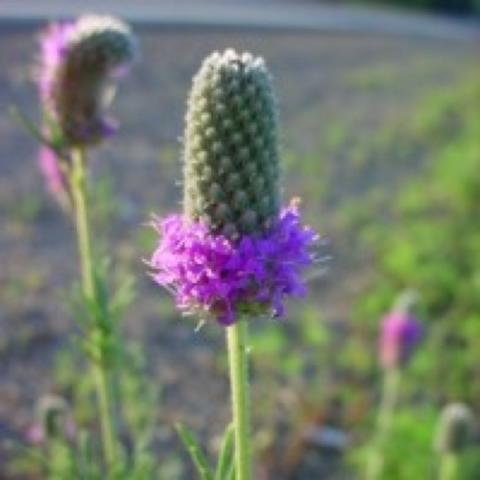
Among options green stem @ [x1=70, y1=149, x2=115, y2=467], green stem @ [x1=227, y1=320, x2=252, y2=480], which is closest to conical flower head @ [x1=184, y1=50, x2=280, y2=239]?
green stem @ [x1=227, y1=320, x2=252, y2=480]

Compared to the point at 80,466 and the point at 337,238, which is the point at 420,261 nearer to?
the point at 337,238

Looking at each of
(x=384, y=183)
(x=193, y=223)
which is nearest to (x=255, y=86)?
(x=193, y=223)

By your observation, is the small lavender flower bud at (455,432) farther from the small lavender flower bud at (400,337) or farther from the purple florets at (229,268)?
the purple florets at (229,268)

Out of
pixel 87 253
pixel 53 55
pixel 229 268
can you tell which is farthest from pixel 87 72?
pixel 229 268

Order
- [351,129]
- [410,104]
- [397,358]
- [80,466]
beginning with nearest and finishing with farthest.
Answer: [80,466] < [397,358] < [351,129] < [410,104]

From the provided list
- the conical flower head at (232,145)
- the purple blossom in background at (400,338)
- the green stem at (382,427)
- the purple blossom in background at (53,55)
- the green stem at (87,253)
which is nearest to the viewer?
the conical flower head at (232,145)

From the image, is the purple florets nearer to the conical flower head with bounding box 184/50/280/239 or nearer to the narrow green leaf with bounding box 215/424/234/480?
the conical flower head with bounding box 184/50/280/239

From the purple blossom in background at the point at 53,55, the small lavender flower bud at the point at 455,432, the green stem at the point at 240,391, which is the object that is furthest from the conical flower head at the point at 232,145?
the small lavender flower bud at the point at 455,432

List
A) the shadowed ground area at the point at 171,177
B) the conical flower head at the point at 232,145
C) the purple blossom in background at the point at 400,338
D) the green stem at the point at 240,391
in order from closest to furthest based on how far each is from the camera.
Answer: the conical flower head at the point at 232,145 → the green stem at the point at 240,391 → the purple blossom in background at the point at 400,338 → the shadowed ground area at the point at 171,177
